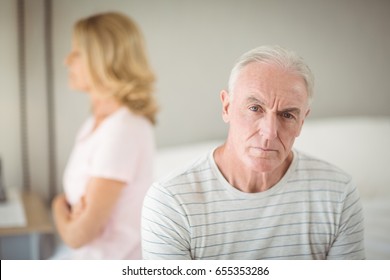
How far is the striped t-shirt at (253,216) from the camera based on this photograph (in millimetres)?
1084

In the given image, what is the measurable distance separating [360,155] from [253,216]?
0.35 metres

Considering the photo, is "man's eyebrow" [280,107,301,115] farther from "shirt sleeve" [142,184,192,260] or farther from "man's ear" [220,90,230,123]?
"shirt sleeve" [142,184,192,260]

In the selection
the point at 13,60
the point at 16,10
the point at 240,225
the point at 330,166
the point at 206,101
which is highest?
the point at 16,10

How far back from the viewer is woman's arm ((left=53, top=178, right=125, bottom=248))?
118 centimetres

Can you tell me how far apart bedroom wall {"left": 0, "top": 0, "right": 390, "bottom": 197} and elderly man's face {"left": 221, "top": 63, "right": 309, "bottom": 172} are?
88 mm

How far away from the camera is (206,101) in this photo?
48.6 inches

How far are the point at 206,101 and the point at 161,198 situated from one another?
267mm

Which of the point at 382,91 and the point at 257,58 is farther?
the point at 382,91

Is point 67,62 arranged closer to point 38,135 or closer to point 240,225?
point 38,135

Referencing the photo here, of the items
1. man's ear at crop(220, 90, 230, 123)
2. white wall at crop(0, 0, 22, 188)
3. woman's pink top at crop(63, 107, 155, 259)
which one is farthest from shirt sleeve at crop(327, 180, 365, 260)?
white wall at crop(0, 0, 22, 188)

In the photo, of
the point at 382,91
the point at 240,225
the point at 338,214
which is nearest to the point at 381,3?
the point at 382,91

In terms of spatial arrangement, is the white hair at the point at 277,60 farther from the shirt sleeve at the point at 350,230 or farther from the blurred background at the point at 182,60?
the shirt sleeve at the point at 350,230

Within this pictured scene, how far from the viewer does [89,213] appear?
119cm

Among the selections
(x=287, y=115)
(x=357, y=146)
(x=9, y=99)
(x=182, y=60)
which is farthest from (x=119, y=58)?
(x=357, y=146)
